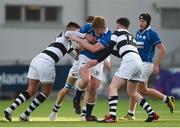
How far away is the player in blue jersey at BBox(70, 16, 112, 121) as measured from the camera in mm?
18078

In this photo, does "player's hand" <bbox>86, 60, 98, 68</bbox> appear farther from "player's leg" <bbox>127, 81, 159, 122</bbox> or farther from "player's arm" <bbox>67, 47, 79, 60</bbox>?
"player's arm" <bbox>67, 47, 79, 60</bbox>

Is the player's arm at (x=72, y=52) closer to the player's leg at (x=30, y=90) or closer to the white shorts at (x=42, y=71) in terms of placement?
the white shorts at (x=42, y=71)

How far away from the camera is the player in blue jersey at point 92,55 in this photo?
18.1m

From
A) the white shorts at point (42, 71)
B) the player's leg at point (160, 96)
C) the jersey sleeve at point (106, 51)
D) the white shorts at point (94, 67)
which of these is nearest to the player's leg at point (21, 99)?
the white shorts at point (42, 71)

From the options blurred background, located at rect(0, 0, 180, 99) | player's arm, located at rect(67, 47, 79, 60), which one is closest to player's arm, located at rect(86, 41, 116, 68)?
player's arm, located at rect(67, 47, 79, 60)

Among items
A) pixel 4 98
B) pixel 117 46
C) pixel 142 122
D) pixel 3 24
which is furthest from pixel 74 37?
pixel 3 24

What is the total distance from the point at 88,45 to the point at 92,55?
0.50m

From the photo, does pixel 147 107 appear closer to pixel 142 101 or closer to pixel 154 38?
pixel 142 101

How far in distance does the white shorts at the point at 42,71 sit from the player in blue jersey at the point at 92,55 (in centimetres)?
70

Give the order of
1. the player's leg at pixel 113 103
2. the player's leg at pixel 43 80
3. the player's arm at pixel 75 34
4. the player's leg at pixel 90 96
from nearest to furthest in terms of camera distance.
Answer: the player's leg at pixel 113 103, the player's leg at pixel 43 80, the player's arm at pixel 75 34, the player's leg at pixel 90 96

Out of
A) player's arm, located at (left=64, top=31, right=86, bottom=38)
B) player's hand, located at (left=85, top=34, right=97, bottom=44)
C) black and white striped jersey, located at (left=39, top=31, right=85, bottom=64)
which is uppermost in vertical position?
player's arm, located at (left=64, top=31, right=86, bottom=38)

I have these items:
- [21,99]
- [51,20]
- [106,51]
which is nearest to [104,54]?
[106,51]

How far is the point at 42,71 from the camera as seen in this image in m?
18.3

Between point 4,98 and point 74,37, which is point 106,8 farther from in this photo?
point 74,37
